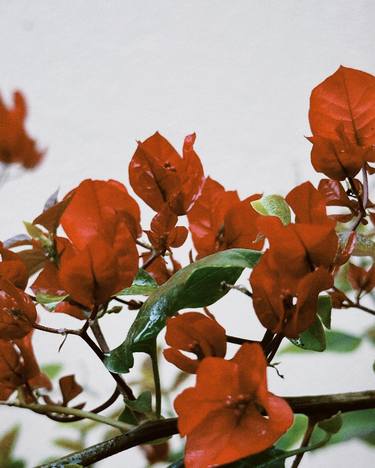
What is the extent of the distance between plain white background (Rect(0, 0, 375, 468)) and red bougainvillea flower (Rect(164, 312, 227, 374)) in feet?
2.22

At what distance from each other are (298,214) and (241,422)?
10 centimetres

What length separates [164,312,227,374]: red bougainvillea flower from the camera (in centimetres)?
27

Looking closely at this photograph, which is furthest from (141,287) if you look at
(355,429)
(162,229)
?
(355,429)

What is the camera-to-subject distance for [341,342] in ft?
1.87

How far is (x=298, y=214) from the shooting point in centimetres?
28

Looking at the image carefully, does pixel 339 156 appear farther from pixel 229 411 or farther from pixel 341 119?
pixel 229 411

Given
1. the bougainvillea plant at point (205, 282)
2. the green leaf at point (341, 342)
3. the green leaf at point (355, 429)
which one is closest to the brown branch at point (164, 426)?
the bougainvillea plant at point (205, 282)

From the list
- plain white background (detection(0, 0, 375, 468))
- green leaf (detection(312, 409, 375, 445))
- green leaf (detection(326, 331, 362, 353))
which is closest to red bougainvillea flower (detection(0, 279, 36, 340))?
green leaf (detection(312, 409, 375, 445))

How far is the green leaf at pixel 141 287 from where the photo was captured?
0.99 feet

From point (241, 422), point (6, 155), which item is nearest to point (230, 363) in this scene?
point (241, 422)

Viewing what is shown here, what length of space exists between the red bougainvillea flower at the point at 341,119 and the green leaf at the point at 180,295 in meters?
0.08

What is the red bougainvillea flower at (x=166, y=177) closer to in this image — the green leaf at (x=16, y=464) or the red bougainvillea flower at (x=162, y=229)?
the red bougainvillea flower at (x=162, y=229)

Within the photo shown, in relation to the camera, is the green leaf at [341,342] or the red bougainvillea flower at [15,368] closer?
the red bougainvillea flower at [15,368]

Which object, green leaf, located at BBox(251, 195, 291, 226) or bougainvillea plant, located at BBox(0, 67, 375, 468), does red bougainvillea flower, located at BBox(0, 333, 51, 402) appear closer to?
bougainvillea plant, located at BBox(0, 67, 375, 468)
